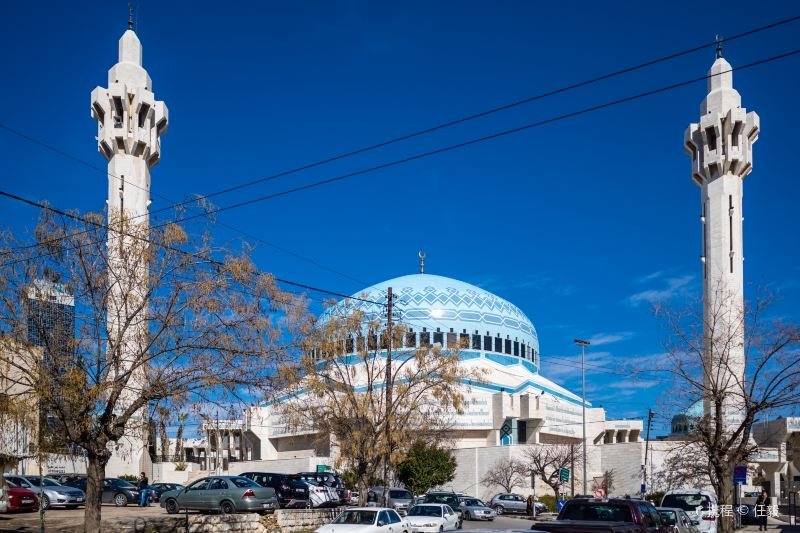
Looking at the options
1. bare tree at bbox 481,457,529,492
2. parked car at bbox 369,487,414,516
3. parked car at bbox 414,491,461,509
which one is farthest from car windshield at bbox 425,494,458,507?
bare tree at bbox 481,457,529,492

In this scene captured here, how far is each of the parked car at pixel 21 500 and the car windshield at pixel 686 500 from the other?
2123 centimetres

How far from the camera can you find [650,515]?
18344mm

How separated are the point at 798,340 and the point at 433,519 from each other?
1303 centimetres

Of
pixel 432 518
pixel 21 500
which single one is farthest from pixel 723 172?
pixel 21 500

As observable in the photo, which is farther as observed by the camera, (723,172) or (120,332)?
(723,172)

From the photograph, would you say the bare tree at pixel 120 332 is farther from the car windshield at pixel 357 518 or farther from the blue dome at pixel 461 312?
the blue dome at pixel 461 312

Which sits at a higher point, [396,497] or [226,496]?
[226,496]

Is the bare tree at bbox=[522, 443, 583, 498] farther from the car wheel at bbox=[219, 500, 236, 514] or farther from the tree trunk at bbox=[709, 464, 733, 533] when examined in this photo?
the car wheel at bbox=[219, 500, 236, 514]

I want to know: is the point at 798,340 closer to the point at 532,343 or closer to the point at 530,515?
the point at 530,515

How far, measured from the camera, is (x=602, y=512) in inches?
669

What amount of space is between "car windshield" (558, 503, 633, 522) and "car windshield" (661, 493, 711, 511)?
50.2 feet

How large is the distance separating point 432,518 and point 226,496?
7104mm

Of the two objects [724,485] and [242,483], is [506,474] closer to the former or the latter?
[242,483]

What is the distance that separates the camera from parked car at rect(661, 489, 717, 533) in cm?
2875
